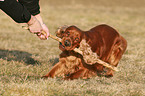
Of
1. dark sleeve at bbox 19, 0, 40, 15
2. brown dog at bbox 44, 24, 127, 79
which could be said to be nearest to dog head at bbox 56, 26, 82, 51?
brown dog at bbox 44, 24, 127, 79

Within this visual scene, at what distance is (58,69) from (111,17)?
1513 centimetres

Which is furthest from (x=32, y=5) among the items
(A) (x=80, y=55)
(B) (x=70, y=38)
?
(A) (x=80, y=55)

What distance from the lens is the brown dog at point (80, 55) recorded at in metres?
4.93

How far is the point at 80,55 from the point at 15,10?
2075mm

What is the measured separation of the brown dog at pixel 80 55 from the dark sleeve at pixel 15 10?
130cm

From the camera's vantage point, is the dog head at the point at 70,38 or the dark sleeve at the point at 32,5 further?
the dog head at the point at 70,38

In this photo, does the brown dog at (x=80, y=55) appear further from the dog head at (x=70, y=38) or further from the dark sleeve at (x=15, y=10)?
the dark sleeve at (x=15, y=10)

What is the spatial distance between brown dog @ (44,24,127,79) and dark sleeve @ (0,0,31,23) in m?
1.30

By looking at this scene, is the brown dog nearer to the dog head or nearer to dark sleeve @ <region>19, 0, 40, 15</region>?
the dog head

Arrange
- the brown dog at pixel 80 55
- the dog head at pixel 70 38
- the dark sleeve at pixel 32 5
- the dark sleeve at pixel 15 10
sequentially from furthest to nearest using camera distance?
the brown dog at pixel 80 55, the dog head at pixel 70 38, the dark sleeve at pixel 32 5, the dark sleeve at pixel 15 10

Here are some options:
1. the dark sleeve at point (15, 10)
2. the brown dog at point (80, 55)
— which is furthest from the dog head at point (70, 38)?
the dark sleeve at point (15, 10)

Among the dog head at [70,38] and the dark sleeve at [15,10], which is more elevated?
the dark sleeve at [15,10]

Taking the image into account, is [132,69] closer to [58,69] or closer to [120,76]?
[120,76]

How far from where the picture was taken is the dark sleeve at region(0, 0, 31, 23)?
344 centimetres
